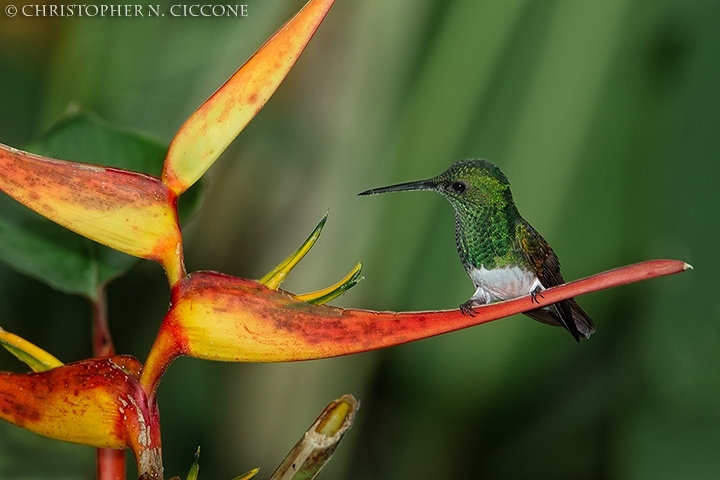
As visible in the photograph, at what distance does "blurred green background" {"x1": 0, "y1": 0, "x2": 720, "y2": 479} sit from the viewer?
0.88 meters

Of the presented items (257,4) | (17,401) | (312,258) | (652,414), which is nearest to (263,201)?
(312,258)

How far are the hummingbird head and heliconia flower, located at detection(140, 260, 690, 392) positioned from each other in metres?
0.15

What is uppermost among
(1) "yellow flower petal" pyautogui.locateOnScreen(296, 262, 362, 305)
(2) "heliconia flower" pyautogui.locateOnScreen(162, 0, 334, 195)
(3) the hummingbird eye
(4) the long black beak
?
(2) "heliconia flower" pyautogui.locateOnScreen(162, 0, 334, 195)

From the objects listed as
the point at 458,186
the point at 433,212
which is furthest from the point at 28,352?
the point at 433,212

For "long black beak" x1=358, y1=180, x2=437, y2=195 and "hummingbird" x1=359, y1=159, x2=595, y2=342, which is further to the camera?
"hummingbird" x1=359, y1=159, x2=595, y2=342

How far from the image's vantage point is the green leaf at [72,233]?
0.63 metres

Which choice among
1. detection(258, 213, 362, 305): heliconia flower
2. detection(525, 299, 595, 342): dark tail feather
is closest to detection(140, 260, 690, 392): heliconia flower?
detection(258, 213, 362, 305): heliconia flower

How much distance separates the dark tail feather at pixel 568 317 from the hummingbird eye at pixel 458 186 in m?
0.09

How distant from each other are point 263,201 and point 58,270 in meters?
0.42

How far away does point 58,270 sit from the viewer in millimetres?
632

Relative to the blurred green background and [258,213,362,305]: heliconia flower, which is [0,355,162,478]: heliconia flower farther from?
the blurred green background

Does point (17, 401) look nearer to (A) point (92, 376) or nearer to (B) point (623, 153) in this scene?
(A) point (92, 376)

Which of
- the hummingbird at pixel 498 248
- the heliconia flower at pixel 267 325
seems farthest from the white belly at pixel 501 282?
the heliconia flower at pixel 267 325

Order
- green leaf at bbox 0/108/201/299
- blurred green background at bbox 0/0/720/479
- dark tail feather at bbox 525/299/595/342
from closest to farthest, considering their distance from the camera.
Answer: dark tail feather at bbox 525/299/595/342 → green leaf at bbox 0/108/201/299 → blurred green background at bbox 0/0/720/479
